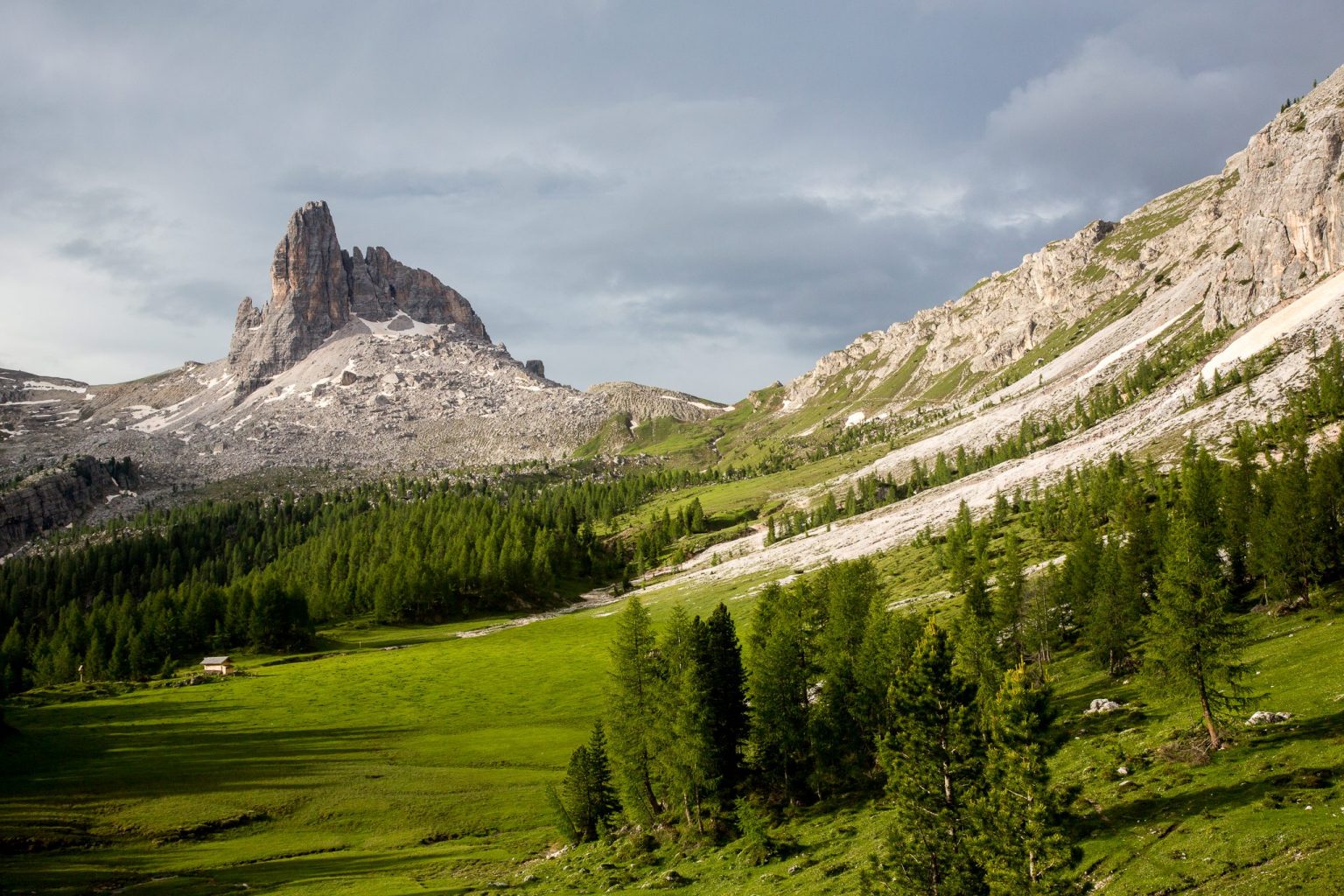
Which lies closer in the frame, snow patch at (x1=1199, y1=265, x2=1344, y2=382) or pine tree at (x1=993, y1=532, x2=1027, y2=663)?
pine tree at (x1=993, y1=532, x2=1027, y2=663)

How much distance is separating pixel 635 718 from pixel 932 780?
24.0 m

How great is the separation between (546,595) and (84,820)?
11633cm

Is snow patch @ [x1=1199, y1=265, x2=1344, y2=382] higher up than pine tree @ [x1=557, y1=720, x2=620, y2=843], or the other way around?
snow patch @ [x1=1199, y1=265, x2=1344, y2=382]

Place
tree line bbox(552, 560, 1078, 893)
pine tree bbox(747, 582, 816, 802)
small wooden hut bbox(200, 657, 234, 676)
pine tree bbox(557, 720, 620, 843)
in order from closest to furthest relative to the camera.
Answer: tree line bbox(552, 560, 1078, 893), pine tree bbox(747, 582, 816, 802), pine tree bbox(557, 720, 620, 843), small wooden hut bbox(200, 657, 234, 676)

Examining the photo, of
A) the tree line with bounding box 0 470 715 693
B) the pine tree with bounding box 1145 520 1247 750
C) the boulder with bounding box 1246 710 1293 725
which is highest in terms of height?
the tree line with bounding box 0 470 715 693

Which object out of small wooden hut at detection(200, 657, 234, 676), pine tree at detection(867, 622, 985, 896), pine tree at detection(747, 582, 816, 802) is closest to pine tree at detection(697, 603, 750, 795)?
pine tree at detection(747, 582, 816, 802)

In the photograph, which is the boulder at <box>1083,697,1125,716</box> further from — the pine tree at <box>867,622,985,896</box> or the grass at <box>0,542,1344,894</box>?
the pine tree at <box>867,622,985,896</box>

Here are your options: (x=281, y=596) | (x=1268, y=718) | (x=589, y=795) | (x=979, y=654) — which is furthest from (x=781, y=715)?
(x=281, y=596)

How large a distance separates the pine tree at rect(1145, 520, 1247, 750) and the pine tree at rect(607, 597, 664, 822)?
1185 inches

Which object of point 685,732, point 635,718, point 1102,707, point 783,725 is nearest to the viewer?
point 1102,707

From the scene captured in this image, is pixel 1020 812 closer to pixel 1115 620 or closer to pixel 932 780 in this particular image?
pixel 932 780

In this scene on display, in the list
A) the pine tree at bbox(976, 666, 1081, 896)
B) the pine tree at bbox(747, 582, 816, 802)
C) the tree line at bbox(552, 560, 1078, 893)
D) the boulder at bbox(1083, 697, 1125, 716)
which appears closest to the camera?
the pine tree at bbox(976, 666, 1081, 896)

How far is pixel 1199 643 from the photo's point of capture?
36500 mm

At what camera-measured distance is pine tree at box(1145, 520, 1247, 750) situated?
3612 centimetres
